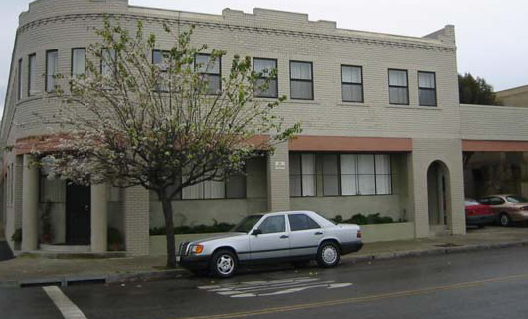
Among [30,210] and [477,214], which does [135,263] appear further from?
[477,214]

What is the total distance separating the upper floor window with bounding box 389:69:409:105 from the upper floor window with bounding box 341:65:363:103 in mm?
1347

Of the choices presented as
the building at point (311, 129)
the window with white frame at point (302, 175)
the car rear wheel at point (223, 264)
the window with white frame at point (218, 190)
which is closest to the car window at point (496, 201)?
the building at point (311, 129)

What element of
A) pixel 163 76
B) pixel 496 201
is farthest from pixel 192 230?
pixel 496 201

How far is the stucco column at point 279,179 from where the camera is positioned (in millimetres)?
19484

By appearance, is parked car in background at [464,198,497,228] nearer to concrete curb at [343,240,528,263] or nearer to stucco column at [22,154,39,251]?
concrete curb at [343,240,528,263]

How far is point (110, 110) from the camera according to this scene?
1485cm

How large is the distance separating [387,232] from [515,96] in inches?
695

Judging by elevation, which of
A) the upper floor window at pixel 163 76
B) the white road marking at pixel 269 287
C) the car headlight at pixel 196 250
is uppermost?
the upper floor window at pixel 163 76

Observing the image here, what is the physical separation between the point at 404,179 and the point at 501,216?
6.97 m

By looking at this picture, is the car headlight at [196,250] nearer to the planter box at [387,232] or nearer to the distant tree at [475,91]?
the planter box at [387,232]

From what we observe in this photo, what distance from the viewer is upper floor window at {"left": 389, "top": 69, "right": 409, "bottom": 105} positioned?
21875 millimetres

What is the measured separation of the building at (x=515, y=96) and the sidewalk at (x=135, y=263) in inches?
523

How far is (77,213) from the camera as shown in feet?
62.5

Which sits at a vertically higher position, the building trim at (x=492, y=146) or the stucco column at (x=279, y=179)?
the building trim at (x=492, y=146)
